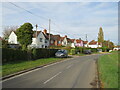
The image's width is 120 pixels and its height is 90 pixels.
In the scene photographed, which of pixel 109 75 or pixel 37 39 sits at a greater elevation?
pixel 37 39

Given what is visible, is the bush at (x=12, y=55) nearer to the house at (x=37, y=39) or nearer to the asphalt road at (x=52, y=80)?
the asphalt road at (x=52, y=80)

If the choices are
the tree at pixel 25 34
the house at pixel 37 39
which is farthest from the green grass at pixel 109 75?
the house at pixel 37 39

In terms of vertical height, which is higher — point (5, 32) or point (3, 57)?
point (5, 32)

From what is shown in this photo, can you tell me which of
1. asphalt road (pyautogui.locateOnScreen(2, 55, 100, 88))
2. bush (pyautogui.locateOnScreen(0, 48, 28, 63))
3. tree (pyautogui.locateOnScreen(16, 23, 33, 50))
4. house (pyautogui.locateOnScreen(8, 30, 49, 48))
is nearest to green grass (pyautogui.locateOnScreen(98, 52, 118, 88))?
asphalt road (pyautogui.locateOnScreen(2, 55, 100, 88))

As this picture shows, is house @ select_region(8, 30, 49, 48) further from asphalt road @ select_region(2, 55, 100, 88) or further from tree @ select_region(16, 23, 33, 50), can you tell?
asphalt road @ select_region(2, 55, 100, 88)

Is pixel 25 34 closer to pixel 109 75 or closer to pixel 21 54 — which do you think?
pixel 21 54

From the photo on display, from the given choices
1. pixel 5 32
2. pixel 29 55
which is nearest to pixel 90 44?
pixel 5 32

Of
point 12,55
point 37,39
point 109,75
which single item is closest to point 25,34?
point 37,39

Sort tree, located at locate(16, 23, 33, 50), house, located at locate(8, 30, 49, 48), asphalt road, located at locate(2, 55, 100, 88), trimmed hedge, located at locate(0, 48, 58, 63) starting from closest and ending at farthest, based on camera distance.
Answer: asphalt road, located at locate(2, 55, 100, 88) < trimmed hedge, located at locate(0, 48, 58, 63) < tree, located at locate(16, 23, 33, 50) < house, located at locate(8, 30, 49, 48)

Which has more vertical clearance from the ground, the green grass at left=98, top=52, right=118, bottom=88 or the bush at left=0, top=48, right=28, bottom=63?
the bush at left=0, top=48, right=28, bottom=63

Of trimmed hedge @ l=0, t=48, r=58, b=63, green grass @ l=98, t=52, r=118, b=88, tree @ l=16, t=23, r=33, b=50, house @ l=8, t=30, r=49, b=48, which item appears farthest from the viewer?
house @ l=8, t=30, r=49, b=48

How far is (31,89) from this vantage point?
7.55m

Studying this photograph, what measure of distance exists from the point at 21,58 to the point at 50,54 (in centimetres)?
1136

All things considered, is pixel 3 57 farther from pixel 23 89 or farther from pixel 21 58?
pixel 23 89
